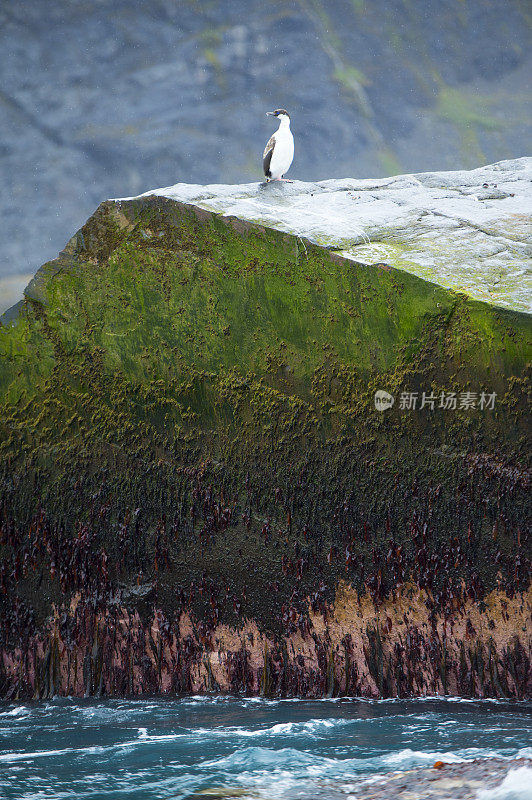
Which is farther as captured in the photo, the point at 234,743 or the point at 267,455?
the point at 267,455

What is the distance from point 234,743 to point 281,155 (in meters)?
5.34

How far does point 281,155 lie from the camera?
719 centimetres

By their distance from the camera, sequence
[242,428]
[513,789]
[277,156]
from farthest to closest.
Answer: [277,156]
[242,428]
[513,789]

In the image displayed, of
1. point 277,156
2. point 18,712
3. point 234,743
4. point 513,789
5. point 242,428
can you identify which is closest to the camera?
point 513,789

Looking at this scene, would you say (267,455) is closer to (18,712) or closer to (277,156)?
(18,712)

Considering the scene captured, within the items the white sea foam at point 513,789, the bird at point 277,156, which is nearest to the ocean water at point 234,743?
the white sea foam at point 513,789

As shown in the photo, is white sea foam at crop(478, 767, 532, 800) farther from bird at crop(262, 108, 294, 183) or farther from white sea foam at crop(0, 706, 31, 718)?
bird at crop(262, 108, 294, 183)

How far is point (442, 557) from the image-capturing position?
4.83 meters

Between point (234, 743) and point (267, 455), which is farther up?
point (267, 455)

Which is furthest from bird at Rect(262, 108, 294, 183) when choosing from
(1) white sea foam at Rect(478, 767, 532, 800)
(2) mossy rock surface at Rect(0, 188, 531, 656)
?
(1) white sea foam at Rect(478, 767, 532, 800)

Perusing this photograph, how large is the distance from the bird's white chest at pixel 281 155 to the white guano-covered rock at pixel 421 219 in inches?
22.7

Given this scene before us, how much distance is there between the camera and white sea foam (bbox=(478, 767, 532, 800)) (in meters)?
2.90

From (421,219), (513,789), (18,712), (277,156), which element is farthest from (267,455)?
(277,156)

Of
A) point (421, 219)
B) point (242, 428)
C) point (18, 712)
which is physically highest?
point (421, 219)
